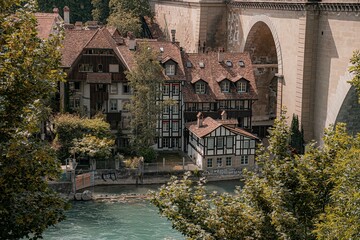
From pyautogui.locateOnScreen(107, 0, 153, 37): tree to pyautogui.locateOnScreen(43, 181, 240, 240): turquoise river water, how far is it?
2550 centimetres

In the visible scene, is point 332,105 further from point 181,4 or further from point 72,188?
point 181,4

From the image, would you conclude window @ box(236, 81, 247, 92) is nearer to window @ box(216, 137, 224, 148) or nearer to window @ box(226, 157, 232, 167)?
window @ box(216, 137, 224, 148)

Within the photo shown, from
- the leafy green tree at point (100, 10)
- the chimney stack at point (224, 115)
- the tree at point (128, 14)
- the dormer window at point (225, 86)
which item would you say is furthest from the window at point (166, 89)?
the leafy green tree at point (100, 10)

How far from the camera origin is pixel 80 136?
3466 centimetres

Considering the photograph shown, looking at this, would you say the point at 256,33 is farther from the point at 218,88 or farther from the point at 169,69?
the point at 169,69

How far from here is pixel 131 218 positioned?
2919cm

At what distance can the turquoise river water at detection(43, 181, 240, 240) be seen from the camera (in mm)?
26984

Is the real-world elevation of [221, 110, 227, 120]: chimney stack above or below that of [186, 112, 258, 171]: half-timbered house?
above

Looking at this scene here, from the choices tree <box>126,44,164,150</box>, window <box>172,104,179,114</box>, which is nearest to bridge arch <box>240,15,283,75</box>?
window <box>172,104,179,114</box>

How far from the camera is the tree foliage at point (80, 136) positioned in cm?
3388

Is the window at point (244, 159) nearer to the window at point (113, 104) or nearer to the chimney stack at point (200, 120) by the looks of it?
the chimney stack at point (200, 120)

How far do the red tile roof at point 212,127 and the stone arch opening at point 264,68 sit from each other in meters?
8.39

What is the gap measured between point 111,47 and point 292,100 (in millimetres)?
10262

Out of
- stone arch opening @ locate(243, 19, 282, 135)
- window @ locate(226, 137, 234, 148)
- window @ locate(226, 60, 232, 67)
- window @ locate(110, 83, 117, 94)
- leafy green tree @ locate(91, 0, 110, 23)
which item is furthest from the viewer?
leafy green tree @ locate(91, 0, 110, 23)
